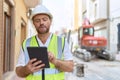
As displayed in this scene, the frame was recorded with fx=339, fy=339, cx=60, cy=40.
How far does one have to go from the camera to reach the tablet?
98.5 inches

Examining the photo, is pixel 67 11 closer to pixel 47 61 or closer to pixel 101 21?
pixel 101 21

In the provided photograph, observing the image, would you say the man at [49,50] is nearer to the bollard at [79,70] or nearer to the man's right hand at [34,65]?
the man's right hand at [34,65]

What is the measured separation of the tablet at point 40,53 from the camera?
2.50 metres

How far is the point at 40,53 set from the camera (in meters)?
2.51

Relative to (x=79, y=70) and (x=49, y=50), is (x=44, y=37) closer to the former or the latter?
(x=49, y=50)

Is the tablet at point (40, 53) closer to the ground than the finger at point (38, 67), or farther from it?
farther from it

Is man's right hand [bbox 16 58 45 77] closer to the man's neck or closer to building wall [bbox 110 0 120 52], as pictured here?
the man's neck

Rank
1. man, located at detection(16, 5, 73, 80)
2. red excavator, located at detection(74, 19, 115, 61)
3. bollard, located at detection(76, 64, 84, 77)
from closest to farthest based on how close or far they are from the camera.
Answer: man, located at detection(16, 5, 73, 80) → bollard, located at detection(76, 64, 84, 77) → red excavator, located at detection(74, 19, 115, 61)

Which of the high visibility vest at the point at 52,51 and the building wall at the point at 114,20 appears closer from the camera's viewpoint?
the high visibility vest at the point at 52,51

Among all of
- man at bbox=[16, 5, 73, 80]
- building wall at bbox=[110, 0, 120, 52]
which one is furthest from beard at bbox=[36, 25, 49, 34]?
building wall at bbox=[110, 0, 120, 52]

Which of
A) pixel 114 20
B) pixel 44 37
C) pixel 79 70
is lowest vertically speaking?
pixel 79 70

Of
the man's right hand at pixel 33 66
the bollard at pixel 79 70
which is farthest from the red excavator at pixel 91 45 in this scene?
the man's right hand at pixel 33 66

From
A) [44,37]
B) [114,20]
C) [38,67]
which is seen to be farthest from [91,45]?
[38,67]

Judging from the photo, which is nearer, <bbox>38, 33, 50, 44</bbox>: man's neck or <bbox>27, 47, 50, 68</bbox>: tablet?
<bbox>27, 47, 50, 68</bbox>: tablet
